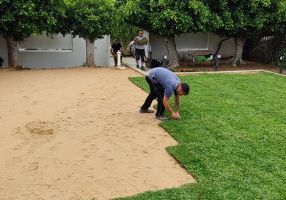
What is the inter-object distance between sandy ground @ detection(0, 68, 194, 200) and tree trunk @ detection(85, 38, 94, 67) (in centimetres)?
596

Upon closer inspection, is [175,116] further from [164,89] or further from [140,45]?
[140,45]

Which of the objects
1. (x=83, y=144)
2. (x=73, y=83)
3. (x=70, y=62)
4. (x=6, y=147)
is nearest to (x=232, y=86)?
(x=73, y=83)

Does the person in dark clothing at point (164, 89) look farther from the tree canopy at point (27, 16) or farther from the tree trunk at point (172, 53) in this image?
the tree trunk at point (172, 53)

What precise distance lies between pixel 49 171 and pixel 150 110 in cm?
381

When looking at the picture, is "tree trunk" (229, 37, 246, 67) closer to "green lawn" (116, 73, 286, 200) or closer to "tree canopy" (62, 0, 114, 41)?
"tree canopy" (62, 0, 114, 41)

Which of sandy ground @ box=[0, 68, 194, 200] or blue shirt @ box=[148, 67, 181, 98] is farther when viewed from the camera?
blue shirt @ box=[148, 67, 181, 98]

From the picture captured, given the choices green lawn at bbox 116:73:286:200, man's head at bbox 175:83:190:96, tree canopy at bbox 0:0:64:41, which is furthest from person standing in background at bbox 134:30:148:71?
man's head at bbox 175:83:190:96

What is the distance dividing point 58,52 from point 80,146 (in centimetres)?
1237

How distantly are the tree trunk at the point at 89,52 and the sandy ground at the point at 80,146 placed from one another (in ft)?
19.5

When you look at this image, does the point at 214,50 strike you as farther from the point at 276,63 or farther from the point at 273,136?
the point at 273,136

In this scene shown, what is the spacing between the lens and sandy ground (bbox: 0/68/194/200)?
5602mm

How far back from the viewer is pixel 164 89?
8.26m

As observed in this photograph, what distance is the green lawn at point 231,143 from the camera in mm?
5477

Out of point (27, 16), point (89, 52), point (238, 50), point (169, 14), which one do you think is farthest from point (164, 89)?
point (238, 50)
